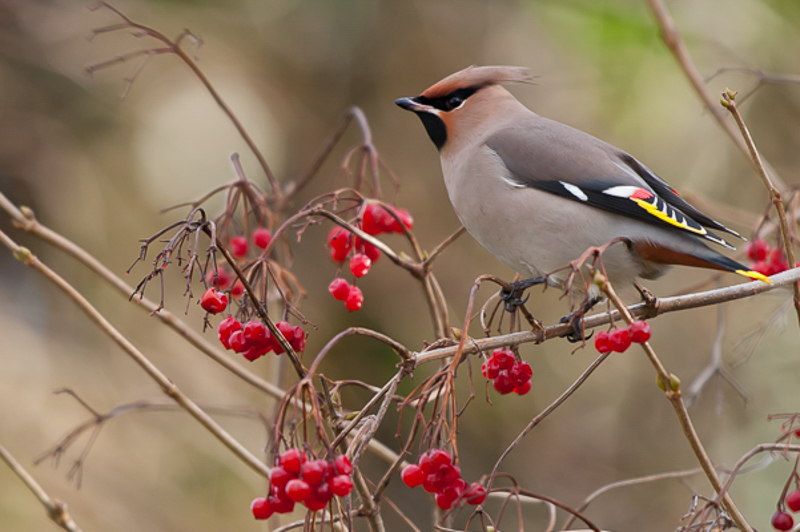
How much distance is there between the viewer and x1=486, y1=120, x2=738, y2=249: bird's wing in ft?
7.93

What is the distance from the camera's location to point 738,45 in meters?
5.11

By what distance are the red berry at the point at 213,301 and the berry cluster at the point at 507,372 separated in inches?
25.9

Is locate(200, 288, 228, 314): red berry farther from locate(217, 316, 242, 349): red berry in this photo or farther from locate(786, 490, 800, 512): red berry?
locate(786, 490, 800, 512): red berry

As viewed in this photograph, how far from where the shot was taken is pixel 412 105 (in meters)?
2.90

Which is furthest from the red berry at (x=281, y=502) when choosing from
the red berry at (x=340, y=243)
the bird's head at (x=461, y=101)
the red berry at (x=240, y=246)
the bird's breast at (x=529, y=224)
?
the bird's head at (x=461, y=101)

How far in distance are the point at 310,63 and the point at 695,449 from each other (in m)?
4.90

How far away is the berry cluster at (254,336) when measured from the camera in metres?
1.70

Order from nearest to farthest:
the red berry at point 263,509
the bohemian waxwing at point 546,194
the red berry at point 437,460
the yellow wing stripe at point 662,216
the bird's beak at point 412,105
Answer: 1. the red berry at point 263,509
2. the red berry at point 437,460
3. the yellow wing stripe at point 662,216
4. the bohemian waxwing at point 546,194
5. the bird's beak at point 412,105

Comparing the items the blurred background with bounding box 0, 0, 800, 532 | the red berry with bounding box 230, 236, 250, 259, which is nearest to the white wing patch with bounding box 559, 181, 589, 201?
the red berry with bounding box 230, 236, 250, 259

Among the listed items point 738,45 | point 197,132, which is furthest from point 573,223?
point 197,132

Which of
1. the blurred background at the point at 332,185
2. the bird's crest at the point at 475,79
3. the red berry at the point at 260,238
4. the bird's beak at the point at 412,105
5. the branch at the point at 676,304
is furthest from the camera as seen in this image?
the blurred background at the point at 332,185

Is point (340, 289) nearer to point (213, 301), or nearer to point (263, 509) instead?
point (213, 301)

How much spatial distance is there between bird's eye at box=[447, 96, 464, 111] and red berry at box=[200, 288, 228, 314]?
1563mm

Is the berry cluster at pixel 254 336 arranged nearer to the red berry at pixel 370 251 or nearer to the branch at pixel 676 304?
the branch at pixel 676 304
